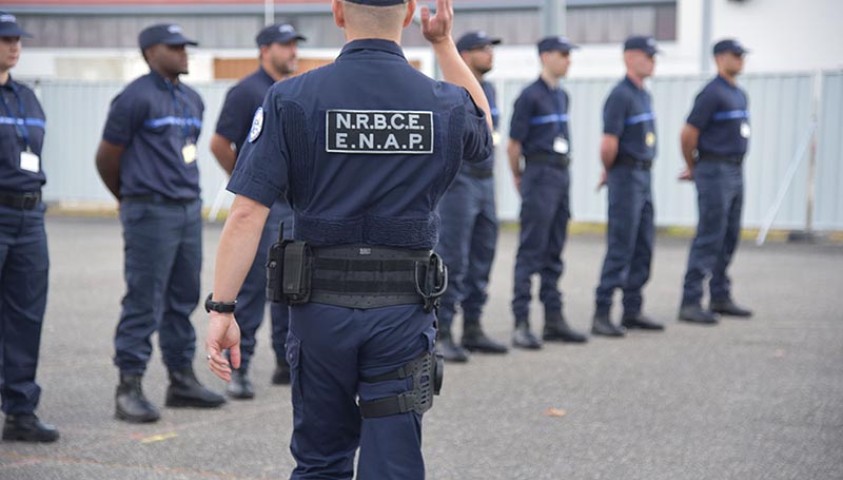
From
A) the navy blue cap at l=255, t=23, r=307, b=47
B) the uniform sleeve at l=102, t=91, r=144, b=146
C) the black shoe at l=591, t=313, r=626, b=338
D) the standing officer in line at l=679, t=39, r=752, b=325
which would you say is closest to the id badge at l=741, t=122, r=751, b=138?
the standing officer in line at l=679, t=39, r=752, b=325

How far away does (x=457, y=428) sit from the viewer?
6711 mm

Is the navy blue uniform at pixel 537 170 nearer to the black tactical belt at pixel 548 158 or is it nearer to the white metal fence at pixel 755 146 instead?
the black tactical belt at pixel 548 158

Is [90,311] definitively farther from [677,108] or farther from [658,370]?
[677,108]

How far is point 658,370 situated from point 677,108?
32.1 ft

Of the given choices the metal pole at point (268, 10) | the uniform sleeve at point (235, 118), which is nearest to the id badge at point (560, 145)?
the uniform sleeve at point (235, 118)

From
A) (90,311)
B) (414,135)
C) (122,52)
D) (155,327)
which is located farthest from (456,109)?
(122,52)

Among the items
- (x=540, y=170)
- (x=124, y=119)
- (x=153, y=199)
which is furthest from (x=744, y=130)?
(x=124, y=119)

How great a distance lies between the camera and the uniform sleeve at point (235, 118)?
24.7 ft

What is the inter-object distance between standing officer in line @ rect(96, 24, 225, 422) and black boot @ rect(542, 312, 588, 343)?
3.30 m

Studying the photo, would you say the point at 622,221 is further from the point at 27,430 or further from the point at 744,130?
the point at 27,430

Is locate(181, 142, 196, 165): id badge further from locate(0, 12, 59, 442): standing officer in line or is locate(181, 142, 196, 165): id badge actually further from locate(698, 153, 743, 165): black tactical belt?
locate(698, 153, 743, 165): black tactical belt

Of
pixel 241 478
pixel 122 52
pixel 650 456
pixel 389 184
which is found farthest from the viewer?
pixel 122 52

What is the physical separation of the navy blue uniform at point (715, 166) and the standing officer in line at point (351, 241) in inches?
277

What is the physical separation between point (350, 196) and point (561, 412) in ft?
11.8
